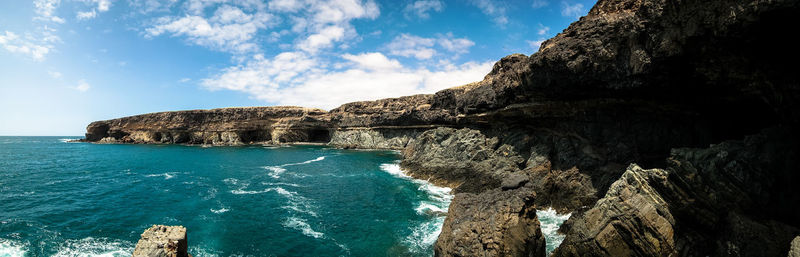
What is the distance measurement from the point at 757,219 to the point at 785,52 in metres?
5.98

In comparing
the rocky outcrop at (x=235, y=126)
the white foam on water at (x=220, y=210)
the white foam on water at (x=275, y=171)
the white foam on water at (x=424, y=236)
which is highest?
the rocky outcrop at (x=235, y=126)

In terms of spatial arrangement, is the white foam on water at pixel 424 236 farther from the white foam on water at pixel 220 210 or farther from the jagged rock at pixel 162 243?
the white foam on water at pixel 220 210

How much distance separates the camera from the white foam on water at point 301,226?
18.8m

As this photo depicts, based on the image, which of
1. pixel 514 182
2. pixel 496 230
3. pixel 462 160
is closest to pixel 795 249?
pixel 496 230

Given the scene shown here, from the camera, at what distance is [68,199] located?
25.7 meters

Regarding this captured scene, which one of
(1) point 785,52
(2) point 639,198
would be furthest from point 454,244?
(1) point 785,52

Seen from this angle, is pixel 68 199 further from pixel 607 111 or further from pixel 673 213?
pixel 607 111

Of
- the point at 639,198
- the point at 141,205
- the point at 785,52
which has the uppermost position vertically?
the point at 785,52

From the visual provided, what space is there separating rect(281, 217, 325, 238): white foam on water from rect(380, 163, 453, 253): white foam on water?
17.6 ft

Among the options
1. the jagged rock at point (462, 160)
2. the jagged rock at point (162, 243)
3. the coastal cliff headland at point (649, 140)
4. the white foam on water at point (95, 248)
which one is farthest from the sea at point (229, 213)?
the jagged rock at point (162, 243)

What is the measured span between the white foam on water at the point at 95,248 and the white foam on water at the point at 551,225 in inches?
829

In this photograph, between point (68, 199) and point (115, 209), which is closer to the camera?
point (115, 209)

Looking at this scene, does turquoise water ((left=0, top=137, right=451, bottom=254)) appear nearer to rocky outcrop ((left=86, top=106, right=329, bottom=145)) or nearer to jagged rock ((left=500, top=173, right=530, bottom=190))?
jagged rock ((left=500, top=173, right=530, bottom=190))

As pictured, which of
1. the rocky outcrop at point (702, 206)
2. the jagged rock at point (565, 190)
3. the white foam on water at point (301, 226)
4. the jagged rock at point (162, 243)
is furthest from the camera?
the jagged rock at point (565, 190)
